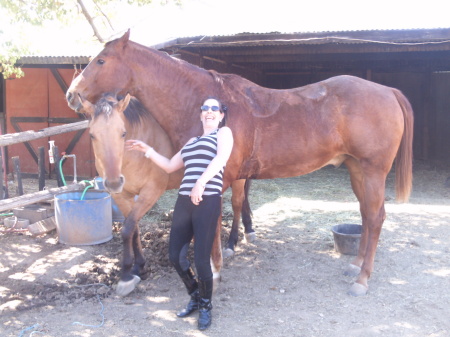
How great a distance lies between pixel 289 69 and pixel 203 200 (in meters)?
10.9

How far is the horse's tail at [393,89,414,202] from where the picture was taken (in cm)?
Result: 386

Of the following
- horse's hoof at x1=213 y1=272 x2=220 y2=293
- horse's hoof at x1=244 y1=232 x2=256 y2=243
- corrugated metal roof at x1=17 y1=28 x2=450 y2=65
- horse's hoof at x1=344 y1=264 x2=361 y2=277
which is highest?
corrugated metal roof at x1=17 y1=28 x2=450 y2=65

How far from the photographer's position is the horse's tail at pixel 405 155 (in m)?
3.86

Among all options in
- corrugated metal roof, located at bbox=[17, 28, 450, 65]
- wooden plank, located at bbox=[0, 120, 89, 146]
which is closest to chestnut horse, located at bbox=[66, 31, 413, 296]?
wooden plank, located at bbox=[0, 120, 89, 146]

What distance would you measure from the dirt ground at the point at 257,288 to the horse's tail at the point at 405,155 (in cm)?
82

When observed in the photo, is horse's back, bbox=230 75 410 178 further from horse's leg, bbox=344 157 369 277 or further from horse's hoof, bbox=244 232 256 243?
horse's hoof, bbox=244 232 256 243

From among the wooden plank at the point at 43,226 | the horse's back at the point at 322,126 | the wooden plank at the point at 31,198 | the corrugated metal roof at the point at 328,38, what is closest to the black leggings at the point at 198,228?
the horse's back at the point at 322,126

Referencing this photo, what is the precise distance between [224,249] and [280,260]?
0.64 m

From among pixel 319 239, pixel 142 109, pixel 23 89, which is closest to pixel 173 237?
pixel 142 109

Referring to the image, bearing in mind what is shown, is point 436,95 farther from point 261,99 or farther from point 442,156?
point 261,99

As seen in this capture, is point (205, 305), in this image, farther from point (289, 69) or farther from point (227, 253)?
point (289, 69)

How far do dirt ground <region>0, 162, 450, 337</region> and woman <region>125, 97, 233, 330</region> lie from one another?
391mm

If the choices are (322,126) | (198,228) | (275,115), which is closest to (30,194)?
(198,228)

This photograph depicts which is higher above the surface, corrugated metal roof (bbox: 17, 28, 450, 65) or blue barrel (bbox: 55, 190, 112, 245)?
corrugated metal roof (bbox: 17, 28, 450, 65)
